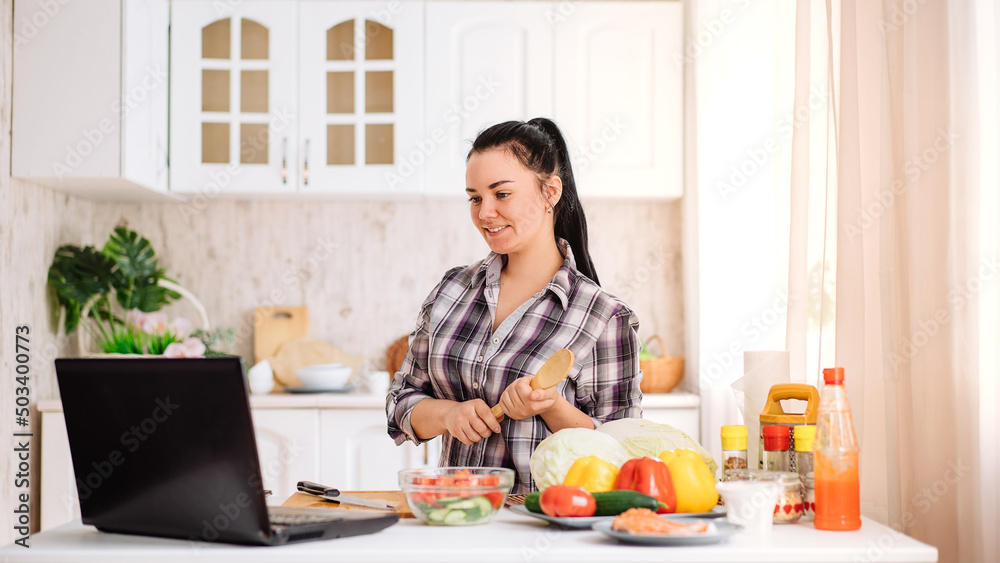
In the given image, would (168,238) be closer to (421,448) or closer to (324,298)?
(324,298)

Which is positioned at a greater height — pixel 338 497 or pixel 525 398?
pixel 525 398

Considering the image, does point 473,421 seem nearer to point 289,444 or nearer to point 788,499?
point 788,499

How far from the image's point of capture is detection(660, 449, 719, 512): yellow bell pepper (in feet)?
3.75

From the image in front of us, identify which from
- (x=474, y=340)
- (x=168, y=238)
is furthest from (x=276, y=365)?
(x=474, y=340)

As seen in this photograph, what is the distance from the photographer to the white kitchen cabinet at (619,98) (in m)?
3.13

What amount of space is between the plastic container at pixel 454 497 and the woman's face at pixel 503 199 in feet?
1.88

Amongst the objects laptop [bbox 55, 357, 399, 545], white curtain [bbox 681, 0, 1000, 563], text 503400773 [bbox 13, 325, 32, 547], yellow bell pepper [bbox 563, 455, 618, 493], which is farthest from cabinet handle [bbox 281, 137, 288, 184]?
yellow bell pepper [bbox 563, 455, 618, 493]

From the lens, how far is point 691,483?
1145 mm

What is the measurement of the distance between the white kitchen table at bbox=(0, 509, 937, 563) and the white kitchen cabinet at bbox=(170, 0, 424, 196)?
219 centimetres

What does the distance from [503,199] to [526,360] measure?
0.31 metres

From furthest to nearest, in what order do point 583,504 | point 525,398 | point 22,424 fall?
1. point 22,424
2. point 525,398
3. point 583,504

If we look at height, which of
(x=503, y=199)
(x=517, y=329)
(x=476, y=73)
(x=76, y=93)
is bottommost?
(x=517, y=329)

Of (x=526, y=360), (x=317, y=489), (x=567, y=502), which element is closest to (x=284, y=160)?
(x=526, y=360)

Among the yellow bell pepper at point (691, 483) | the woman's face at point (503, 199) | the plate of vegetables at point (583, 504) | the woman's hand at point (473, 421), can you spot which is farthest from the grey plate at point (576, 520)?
the woman's face at point (503, 199)
